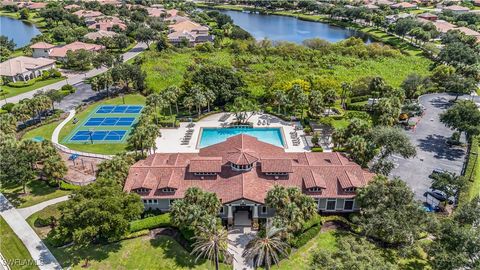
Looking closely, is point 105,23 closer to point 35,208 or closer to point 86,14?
point 86,14

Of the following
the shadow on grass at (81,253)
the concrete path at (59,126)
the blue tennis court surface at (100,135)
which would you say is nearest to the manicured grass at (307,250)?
the shadow on grass at (81,253)

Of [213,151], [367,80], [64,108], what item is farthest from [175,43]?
[213,151]

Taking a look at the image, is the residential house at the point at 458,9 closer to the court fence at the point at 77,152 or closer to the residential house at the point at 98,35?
the residential house at the point at 98,35

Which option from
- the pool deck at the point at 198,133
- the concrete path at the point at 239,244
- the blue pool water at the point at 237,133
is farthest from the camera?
the blue pool water at the point at 237,133

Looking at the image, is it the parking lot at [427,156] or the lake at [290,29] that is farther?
the lake at [290,29]

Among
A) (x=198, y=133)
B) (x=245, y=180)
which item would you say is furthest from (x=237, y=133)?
(x=245, y=180)

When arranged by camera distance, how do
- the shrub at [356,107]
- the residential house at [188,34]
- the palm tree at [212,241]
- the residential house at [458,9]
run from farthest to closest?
the residential house at [458,9]
the residential house at [188,34]
the shrub at [356,107]
the palm tree at [212,241]

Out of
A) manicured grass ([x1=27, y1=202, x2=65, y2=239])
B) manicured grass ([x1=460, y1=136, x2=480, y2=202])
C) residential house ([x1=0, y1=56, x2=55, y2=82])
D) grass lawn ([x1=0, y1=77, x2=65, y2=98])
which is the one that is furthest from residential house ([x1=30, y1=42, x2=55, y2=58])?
manicured grass ([x1=460, y1=136, x2=480, y2=202])
